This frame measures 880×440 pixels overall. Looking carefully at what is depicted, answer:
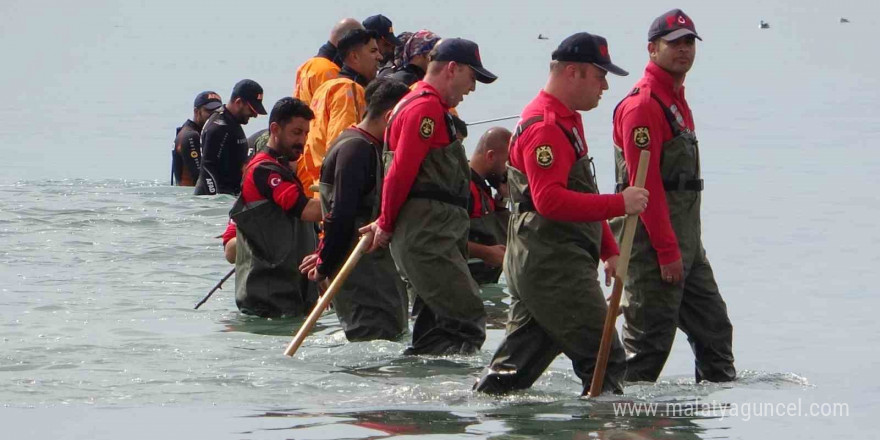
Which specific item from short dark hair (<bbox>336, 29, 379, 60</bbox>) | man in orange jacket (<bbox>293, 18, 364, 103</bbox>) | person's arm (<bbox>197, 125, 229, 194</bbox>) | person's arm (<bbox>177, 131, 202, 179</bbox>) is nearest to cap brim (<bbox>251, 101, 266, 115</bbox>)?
person's arm (<bbox>197, 125, 229, 194</bbox>)

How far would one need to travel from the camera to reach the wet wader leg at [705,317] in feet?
32.6

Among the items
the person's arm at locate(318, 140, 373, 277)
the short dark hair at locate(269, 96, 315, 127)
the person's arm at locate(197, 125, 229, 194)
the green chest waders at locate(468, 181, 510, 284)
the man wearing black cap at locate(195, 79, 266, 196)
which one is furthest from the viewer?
the person's arm at locate(197, 125, 229, 194)

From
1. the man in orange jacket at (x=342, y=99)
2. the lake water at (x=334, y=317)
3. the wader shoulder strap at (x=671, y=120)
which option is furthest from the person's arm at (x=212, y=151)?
the wader shoulder strap at (x=671, y=120)

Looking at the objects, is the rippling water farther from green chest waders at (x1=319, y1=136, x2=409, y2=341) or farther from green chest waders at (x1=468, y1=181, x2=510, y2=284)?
green chest waders at (x1=468, y1=181, x2=510, y2=284)

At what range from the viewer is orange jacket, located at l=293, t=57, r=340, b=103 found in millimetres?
14047

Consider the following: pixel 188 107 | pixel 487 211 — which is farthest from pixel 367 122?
pixel 188 107

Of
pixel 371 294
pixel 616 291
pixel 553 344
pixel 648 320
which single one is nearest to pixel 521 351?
pixel 553 344

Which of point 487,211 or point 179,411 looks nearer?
point 179,411

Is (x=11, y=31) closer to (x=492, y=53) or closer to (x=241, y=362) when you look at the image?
(x=492, y=53)

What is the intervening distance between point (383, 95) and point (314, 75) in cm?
336

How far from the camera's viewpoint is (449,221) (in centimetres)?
1041

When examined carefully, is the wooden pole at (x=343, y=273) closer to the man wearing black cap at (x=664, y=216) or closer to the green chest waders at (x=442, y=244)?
the green chest waders at (x=442, y=244)

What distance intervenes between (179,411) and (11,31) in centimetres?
7418

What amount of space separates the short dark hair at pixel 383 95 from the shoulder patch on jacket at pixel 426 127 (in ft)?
2.04
